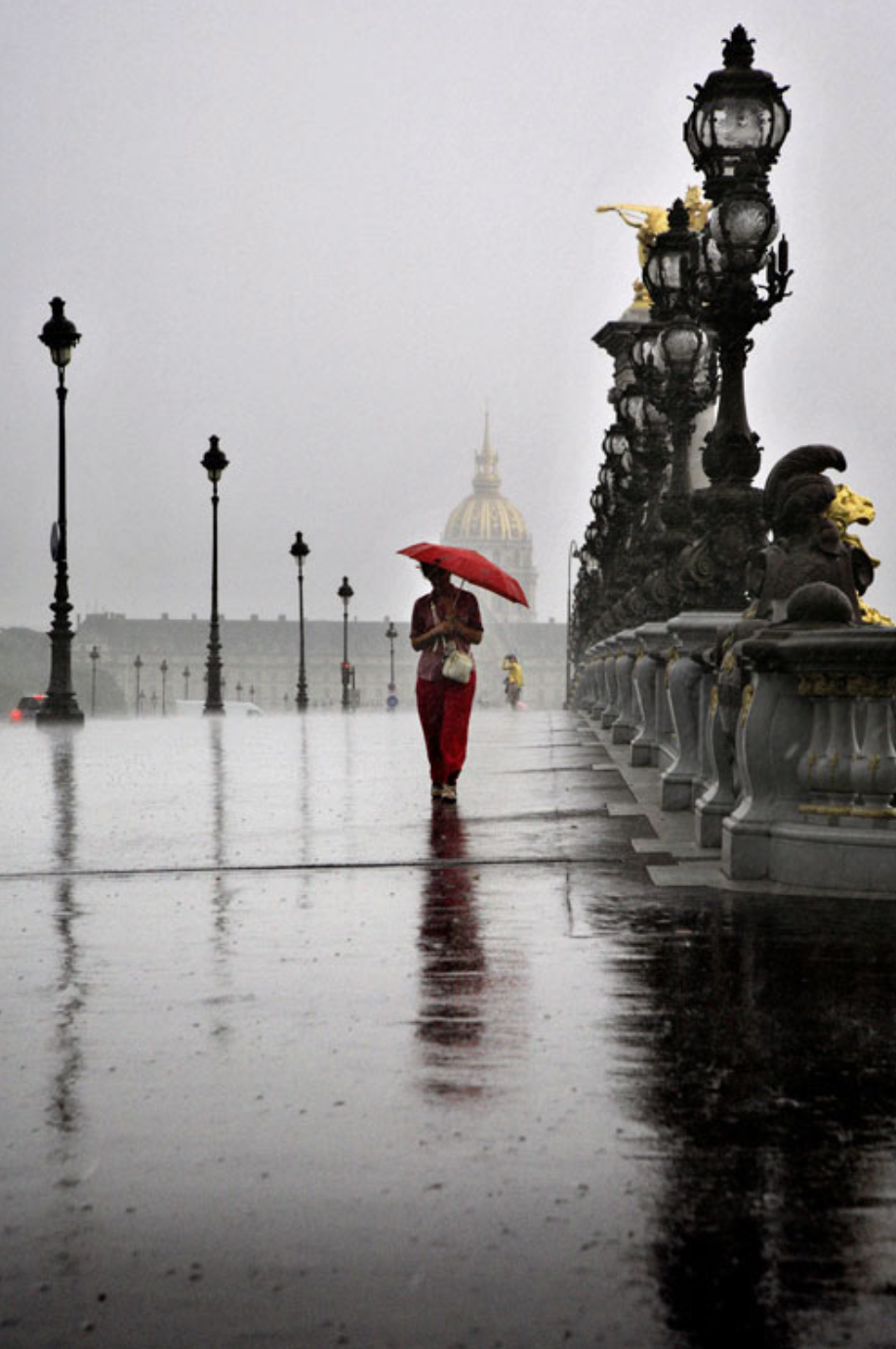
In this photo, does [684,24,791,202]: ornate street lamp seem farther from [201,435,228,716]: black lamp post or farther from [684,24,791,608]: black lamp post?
[201,435,228,716]: black lamp post

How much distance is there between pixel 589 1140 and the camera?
3.75 meters

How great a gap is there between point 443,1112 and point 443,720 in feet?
28.6

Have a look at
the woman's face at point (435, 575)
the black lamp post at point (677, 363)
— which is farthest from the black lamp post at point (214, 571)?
the woman's face at point (435, 575)

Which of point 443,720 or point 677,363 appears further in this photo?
point 677,363

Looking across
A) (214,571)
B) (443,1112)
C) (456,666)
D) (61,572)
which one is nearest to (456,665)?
(456,666)

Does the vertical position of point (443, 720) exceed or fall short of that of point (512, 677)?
it falls short

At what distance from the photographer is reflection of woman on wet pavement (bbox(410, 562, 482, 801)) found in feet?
41.2

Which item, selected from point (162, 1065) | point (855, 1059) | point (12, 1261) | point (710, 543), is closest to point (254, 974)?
point (162, 1065)

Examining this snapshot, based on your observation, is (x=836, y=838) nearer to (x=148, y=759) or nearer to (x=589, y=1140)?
(x=589, y=1140)

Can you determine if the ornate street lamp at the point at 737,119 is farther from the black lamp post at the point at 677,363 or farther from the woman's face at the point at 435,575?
the woman's face at the point at 435,575

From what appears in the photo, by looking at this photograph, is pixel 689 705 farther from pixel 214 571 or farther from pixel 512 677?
pixel 512 677

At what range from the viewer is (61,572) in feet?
113

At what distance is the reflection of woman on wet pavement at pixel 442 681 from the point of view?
41.2 ft

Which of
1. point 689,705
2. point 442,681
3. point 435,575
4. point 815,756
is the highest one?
point 435,575
